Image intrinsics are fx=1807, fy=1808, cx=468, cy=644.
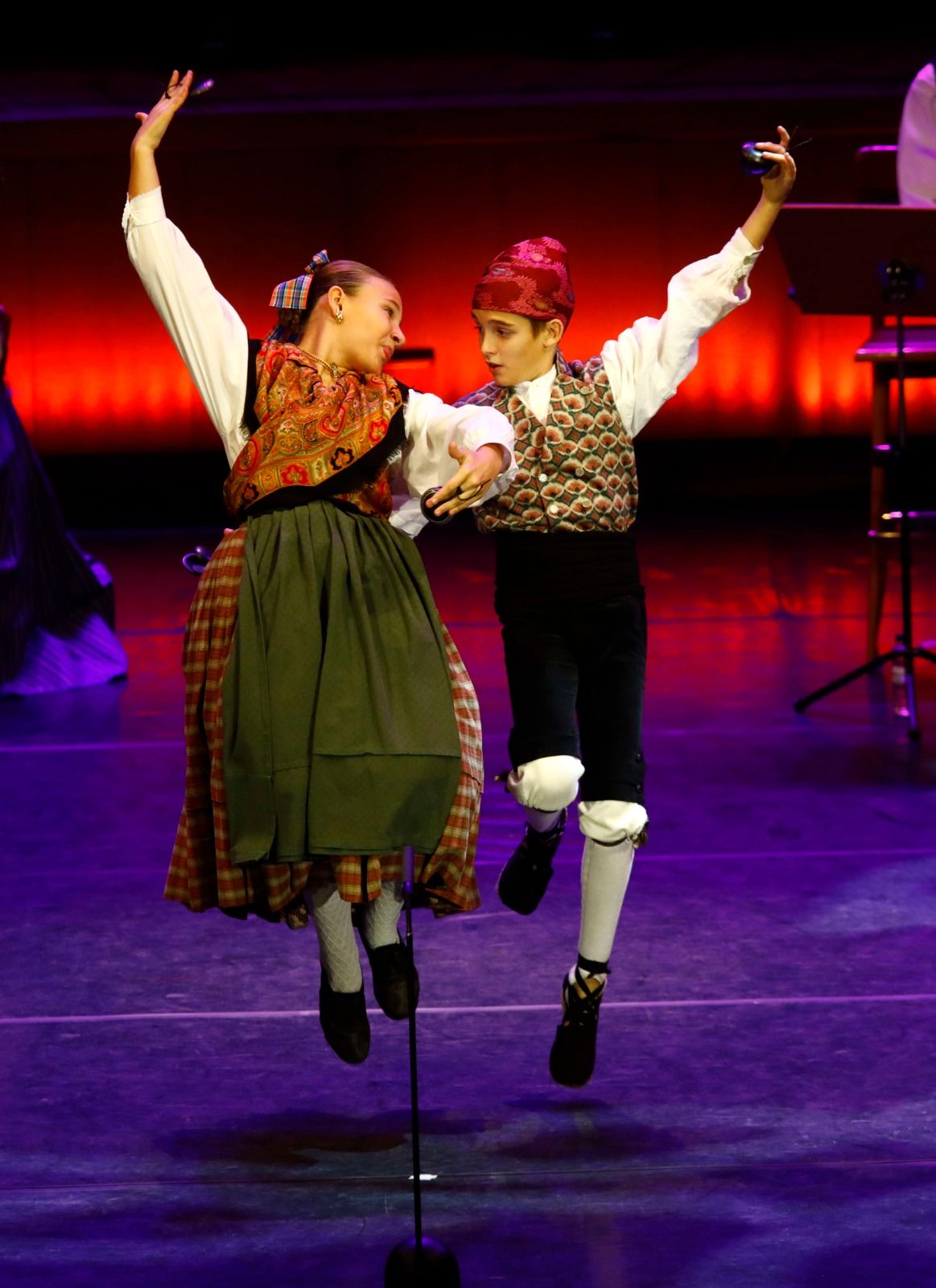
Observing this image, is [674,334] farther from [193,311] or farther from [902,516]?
[902,516]

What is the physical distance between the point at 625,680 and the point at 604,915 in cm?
35

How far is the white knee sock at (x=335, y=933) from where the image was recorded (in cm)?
243

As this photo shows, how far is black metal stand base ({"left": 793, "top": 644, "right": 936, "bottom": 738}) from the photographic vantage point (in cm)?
473

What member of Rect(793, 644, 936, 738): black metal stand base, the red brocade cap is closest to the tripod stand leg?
Rect(793, 644, 936, 738): black metal stand base

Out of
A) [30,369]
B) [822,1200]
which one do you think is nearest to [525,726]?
[822,1200]

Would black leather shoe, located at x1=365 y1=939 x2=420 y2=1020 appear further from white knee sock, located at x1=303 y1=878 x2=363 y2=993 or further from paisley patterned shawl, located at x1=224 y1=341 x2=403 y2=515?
paisley patterned shawl, located at x1=224 y1=341 x2=403 y2=515

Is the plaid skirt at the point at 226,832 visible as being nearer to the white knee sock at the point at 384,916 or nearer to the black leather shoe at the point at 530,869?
the white knee sock at the point at 384,916

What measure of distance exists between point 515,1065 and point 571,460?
2.96 ft

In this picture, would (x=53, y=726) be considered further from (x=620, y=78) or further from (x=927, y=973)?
(x=620, y=78)

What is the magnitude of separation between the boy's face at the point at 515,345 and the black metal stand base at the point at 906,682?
2.27 m

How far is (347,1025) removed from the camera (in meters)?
2.44

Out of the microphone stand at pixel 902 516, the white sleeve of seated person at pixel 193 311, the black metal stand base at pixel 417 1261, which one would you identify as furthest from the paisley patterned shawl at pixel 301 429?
the microphone stand at pixel 902 516

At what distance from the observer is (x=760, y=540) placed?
341 inches

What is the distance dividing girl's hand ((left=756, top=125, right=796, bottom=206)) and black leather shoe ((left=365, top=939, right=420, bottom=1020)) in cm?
118
